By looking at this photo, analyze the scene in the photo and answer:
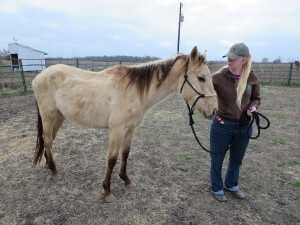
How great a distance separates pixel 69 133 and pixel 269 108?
22.1 ft

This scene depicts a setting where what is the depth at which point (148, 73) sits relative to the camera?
8.14 feet

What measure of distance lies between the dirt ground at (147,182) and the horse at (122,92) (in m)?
0.35

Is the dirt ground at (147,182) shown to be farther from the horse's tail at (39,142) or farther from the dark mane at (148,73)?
the dark mane at (148,73)

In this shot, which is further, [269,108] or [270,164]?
[269,108]

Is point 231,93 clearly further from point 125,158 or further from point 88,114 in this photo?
point 88,114

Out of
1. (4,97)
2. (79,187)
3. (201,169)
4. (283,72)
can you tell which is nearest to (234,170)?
(201,169)

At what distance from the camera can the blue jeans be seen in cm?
239

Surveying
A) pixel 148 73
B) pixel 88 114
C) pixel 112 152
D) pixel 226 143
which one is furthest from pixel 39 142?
pixel 226 143

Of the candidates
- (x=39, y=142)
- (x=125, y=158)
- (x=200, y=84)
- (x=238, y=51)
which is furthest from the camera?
(x=39, y=142)

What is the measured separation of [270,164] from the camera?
3572 millimetres

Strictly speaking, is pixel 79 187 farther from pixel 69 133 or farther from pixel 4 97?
pixel 4 97

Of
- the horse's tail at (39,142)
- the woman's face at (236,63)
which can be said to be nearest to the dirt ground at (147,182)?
the horse's tail at (39,142)

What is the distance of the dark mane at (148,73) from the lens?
2416 millimetres

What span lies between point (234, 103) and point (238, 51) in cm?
57
